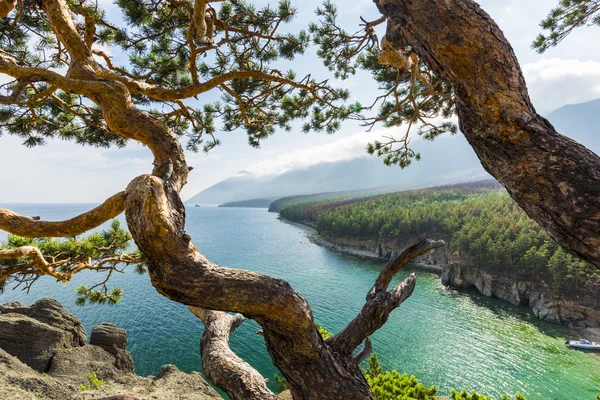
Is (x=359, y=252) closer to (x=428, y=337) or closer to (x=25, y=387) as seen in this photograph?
(x=428, y=337)

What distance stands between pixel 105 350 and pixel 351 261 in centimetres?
3155

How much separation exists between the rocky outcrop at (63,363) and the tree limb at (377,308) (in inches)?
266

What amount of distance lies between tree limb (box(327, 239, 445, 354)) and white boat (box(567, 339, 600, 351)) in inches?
886

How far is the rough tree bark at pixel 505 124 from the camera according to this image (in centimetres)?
114

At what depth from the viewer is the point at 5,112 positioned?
3895mm

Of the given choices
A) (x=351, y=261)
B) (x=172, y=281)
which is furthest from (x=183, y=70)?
(x=351, y=261)

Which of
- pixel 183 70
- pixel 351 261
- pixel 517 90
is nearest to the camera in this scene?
pixel 517 90

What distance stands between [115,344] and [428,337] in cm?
1703

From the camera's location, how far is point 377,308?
2.30m

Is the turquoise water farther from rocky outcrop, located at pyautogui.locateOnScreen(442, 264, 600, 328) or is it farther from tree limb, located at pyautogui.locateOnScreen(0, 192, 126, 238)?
tree limb, located at pyautogui.locateOnScreen(0, 192, 126, 238)

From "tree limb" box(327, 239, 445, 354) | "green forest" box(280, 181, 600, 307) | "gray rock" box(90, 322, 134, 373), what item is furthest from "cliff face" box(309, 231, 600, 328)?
"tree limb" box(327, 239, 445, 354)

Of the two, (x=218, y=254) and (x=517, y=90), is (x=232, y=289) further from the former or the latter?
(x=218, y=254)

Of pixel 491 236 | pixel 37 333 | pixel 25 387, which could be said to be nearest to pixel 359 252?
pixel 491 236

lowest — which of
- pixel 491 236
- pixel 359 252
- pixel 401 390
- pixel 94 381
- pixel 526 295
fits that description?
pixel 526 295
